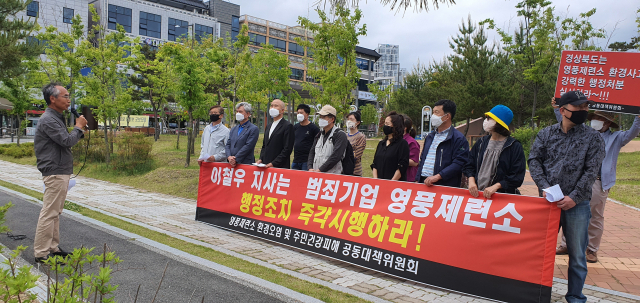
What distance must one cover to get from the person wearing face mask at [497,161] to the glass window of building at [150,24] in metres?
63.9

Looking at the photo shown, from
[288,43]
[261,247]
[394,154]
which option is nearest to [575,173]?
[394,154]

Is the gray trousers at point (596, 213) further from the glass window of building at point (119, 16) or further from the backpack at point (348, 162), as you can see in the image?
the glass window of building at point (119, 16)

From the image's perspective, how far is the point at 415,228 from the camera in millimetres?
4828

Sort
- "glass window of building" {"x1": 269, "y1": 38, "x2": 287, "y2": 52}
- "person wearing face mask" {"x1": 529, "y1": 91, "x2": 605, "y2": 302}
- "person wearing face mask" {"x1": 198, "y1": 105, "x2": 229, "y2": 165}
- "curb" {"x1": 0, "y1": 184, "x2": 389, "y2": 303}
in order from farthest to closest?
1. "glass window of building" {"x1": 269, "y1": 38, "x2": 287, "y2": 52}
2. "person wearing face mask" {"x1": 198, "y1": 105, "x2": 229, "y2": 165}
3. "curb" {"x1": 0, "y1": 184, "x2": 389, "y2": 303}
4. "person wearing face mask" {"x1": 529, "y1": 91, "x2": 605, "y2": 302}

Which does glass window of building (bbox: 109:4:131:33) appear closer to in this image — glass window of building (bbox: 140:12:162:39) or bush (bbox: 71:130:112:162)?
glass window of building (bbox: 140:12:162:39)

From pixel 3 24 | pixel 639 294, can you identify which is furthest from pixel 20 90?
pixel 639 294

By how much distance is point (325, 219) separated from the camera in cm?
572

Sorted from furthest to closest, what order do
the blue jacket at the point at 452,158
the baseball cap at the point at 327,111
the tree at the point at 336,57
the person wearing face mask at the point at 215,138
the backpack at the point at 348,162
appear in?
the tree at the point at 336,57
the person wearing face mask at the point at 215,138
the backpack at the point at 348,162
the baseball cap at the point at 327,111
the blue jacket at the point at 452,158

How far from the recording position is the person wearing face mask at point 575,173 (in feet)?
12.7

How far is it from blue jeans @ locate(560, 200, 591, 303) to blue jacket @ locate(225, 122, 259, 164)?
4982 mm

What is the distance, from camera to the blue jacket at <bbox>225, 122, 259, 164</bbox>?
7.53 metres

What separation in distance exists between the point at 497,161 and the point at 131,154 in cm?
1326

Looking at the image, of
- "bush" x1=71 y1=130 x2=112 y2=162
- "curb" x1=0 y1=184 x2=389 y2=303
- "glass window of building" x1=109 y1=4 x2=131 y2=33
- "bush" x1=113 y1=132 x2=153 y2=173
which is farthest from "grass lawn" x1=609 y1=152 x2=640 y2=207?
"glass window of building" x1=109 y1=4 x2=131 y2=33

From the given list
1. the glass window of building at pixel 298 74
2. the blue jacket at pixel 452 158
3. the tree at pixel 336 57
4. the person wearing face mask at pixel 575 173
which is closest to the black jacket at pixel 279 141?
the blue jacket at pixel 452 158
